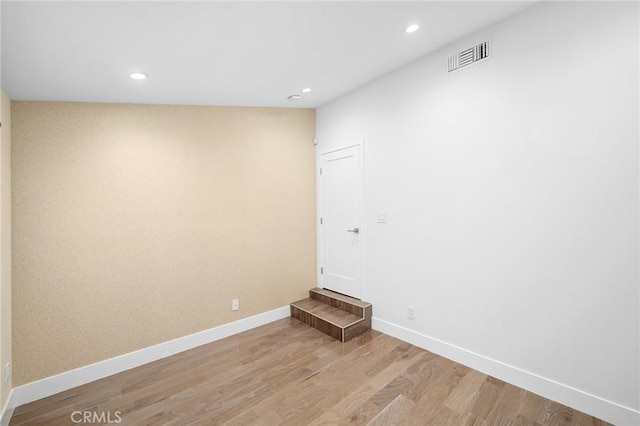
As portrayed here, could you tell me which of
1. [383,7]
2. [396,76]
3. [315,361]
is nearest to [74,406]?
[315,361]

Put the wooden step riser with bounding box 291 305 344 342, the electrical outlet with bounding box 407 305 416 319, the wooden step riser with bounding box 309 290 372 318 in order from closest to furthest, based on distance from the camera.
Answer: the electrical outlet with bounding box 407 305 416 319 → the wooden step riser with bounding box 291 305 344 342 → the wooden step riser with bounding box 309 290 372 318

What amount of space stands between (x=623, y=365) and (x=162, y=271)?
3.92 meters

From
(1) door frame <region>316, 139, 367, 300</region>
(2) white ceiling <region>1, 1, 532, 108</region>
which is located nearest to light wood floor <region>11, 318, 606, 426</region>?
(1) door frame <region>316, 139, 367, 300</region>

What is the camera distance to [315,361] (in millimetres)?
2777

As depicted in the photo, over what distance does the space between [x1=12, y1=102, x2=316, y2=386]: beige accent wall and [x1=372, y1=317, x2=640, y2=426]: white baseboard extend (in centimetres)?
188

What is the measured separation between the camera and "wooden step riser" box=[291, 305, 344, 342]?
3.18 meters

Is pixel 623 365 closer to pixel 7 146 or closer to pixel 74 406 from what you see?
pixel 74 406

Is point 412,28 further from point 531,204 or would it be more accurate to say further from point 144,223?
point 144,223

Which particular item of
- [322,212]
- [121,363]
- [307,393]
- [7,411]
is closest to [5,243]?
[7,411]

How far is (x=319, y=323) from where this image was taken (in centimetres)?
346

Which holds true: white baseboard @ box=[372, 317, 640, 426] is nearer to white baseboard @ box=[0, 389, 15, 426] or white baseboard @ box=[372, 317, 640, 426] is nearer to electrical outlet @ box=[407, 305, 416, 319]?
electrical outlet @ box=[407, 305, 416, 319]

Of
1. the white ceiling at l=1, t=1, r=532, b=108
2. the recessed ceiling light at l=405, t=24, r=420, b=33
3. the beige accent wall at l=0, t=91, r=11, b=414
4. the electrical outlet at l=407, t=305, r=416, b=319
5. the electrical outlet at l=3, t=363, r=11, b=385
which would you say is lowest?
the electrical outlet at l=3, t=363, r=11, b=385

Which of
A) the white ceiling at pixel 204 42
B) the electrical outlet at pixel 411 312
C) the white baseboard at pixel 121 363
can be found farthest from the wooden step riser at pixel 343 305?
the white ceiling at pixel 204 42

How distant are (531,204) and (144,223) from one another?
11.8 feet
